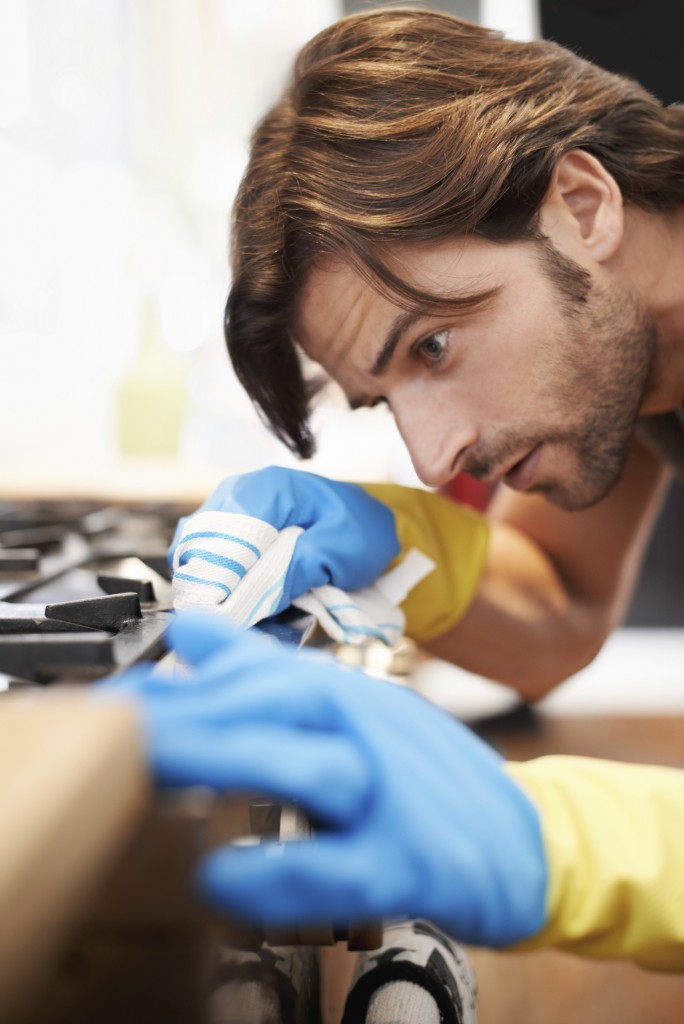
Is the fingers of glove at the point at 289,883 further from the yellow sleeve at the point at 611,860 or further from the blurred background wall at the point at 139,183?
the blurred background wall at the point at 139,183

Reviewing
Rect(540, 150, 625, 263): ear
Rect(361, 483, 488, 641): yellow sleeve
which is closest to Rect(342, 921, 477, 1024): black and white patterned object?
Rect(361, 483, 488, 641): yellow sleeve

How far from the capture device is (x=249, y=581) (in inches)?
27.3

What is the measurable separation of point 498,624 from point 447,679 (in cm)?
127

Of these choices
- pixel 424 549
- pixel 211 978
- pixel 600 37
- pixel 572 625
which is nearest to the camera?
pixel 211 978

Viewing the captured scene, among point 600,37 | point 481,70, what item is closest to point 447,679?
point 600,37

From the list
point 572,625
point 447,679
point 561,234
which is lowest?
point 447,679

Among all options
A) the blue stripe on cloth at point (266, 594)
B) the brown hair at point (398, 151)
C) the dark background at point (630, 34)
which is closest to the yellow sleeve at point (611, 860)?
the blue stripe on cloth at point (266, 594)

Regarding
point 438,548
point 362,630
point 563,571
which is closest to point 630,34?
point 563,571

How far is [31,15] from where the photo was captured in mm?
2035

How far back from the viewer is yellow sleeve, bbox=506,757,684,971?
1.43 ft

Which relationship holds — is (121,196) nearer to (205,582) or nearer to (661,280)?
(661,280)

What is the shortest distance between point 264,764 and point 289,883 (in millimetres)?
43

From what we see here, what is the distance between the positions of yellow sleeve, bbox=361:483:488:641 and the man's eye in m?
0.13

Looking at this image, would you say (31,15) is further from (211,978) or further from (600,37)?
(211,978)
